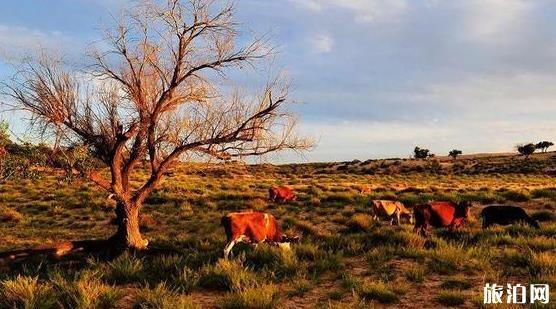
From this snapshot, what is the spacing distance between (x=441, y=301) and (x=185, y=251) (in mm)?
8197

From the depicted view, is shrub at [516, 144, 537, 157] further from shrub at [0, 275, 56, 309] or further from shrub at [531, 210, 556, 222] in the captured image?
shrub at [0, 275, 56, 309]

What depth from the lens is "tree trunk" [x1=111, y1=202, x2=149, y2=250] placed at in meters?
15.3

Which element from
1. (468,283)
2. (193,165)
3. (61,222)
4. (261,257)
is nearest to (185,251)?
(193,165)

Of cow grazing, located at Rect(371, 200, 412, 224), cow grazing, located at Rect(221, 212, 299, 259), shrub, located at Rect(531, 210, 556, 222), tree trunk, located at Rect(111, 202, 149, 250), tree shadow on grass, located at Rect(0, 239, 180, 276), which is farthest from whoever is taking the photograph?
cow grazing, located at Rect(371, 200, 412, 224)

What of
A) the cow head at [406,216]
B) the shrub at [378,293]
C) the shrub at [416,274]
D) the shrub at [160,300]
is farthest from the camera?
the cow head at [406,216]

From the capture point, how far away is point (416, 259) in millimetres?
12078

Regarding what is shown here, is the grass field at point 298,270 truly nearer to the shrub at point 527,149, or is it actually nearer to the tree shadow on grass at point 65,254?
the tree shadow on grass at point 65,254

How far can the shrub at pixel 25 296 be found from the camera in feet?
28.1

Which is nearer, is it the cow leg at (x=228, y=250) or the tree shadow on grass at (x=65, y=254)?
the cow leg at (x=228, y=250)

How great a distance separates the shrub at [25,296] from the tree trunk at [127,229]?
18.8ft

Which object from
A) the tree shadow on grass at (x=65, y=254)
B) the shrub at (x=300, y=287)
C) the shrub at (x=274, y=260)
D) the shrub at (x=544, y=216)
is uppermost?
the shrub at (x=544, y=216)

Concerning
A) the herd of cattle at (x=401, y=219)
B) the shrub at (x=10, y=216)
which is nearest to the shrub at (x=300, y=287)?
the herd of cattle at (x=401, y=219)

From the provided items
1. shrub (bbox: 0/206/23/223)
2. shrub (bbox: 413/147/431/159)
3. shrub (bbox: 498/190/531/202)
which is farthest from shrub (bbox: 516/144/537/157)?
shrub (bbox: 0/206/23/223)

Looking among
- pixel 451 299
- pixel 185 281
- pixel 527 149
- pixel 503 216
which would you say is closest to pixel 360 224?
pixel 503 216
